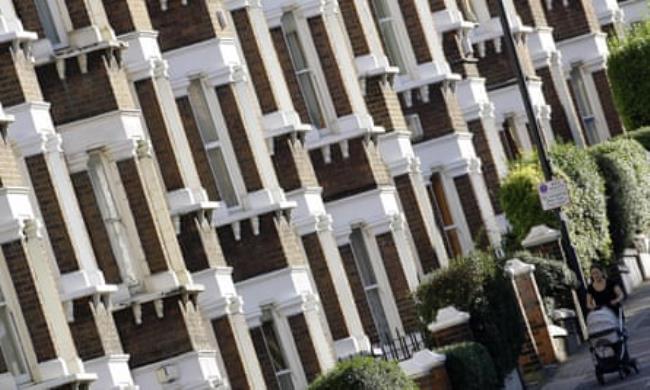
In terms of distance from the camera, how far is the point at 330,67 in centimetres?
5203

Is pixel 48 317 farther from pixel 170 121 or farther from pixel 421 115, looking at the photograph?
pixel 421 115

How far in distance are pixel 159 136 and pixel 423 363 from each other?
227 inches

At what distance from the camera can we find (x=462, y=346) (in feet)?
134

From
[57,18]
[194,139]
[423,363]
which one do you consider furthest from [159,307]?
[194,139]

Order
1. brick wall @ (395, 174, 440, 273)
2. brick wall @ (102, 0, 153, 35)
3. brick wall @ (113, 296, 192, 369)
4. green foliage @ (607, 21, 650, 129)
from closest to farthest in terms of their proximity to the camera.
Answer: brick wall @ (113, 296, 192, 369), brick wall @ (102, 0, 153, 35), brick wall @ (395, 174, 440, 273), green foliage @ (607, 21, 650, 129)

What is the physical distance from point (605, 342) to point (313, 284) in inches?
270

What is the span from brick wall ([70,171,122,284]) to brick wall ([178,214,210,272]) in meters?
2.79

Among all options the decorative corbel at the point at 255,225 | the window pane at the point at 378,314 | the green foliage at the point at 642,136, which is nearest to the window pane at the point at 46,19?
the decorative corbel at the point at 255,225

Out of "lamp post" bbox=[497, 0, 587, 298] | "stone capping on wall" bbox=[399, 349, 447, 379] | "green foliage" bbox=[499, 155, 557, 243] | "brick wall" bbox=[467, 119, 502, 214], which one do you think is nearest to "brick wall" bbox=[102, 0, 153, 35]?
"stone capping on wall" bbox=[399, 349, 447, 379]

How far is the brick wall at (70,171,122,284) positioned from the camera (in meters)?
40.3

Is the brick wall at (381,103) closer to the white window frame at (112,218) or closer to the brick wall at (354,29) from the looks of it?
the brick wall at (354,29)

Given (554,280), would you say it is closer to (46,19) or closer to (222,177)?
(222,177)

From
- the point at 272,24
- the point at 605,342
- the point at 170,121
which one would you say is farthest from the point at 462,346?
the point at 272,24

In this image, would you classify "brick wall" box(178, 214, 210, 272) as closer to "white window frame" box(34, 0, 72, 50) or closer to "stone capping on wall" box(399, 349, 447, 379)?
"white window frame" box(34, 0, 72, 50)
